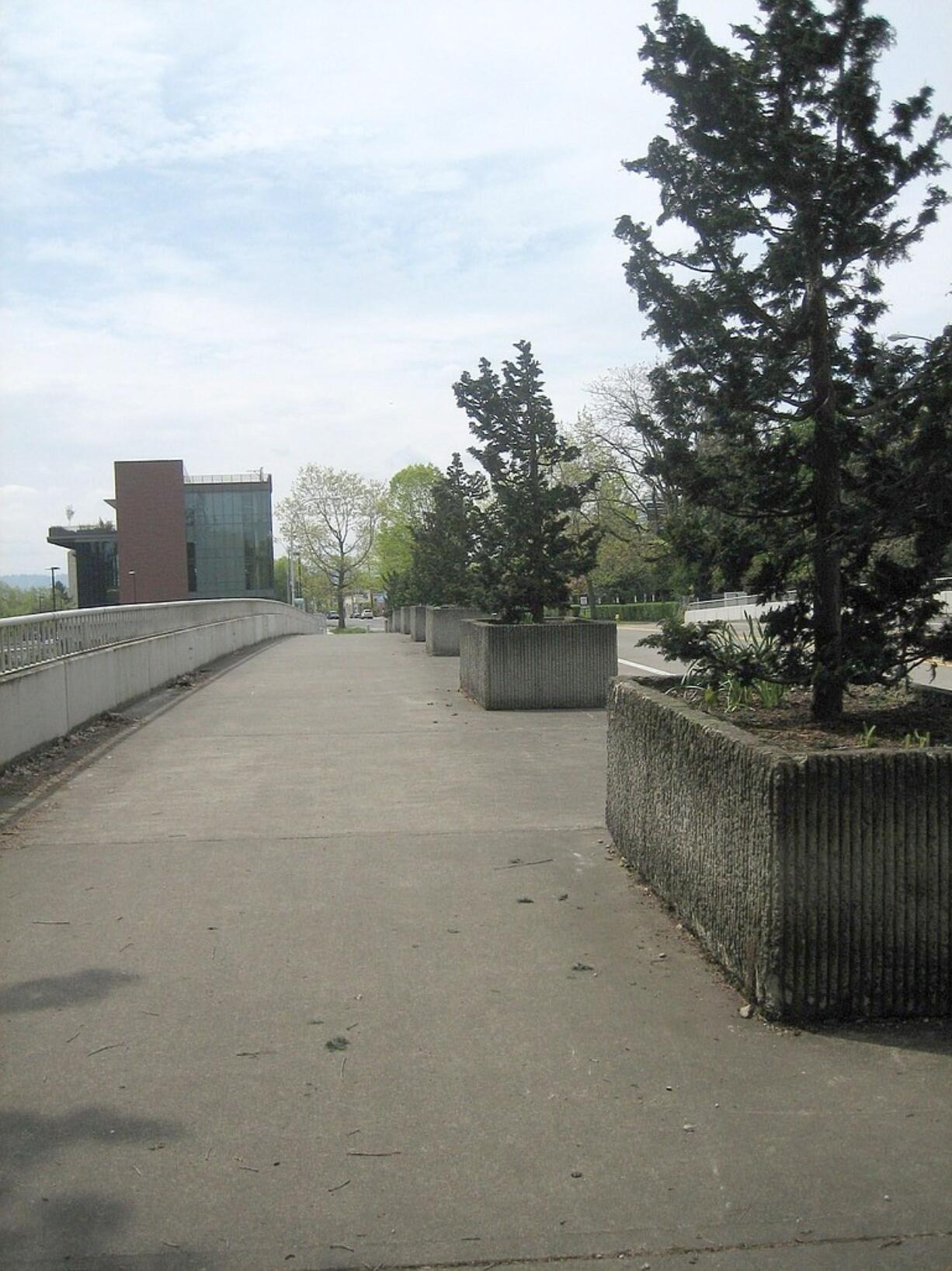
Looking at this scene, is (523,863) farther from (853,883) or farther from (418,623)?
(418,623)

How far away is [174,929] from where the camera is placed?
5.84 meters

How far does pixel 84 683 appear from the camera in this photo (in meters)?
13.2

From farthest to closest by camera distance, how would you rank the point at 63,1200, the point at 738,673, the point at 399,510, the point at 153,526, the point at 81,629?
the point at 153,526 → the point at 399,510 → the point at 81,629 → the point at 738,673 → the point at 63,1200

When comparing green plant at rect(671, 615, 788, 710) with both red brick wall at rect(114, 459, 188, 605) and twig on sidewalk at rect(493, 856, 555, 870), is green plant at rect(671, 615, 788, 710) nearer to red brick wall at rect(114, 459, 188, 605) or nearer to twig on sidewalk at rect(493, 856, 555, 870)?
twig on sidewalk at rect(493, 856, 555, 870)

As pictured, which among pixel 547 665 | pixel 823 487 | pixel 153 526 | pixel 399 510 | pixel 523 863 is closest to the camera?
pixel 523 863

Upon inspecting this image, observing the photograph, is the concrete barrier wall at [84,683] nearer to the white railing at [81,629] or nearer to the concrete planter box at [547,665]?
the white railing at [81,629]

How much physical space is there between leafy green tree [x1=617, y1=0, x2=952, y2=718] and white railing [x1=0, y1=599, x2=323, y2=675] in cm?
564

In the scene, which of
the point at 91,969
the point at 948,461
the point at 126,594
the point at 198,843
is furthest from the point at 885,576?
the point at 126,594

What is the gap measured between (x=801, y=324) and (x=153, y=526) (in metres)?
95.2

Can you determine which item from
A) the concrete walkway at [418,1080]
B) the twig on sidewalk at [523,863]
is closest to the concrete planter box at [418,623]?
the twig on sidewalk at [523,863]

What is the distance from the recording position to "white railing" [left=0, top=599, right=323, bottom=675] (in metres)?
10.6

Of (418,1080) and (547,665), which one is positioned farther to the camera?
(547,665)

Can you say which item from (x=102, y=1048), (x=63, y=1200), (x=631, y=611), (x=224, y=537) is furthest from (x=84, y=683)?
(x=224, y=537)

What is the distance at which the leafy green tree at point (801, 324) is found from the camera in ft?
24.0
